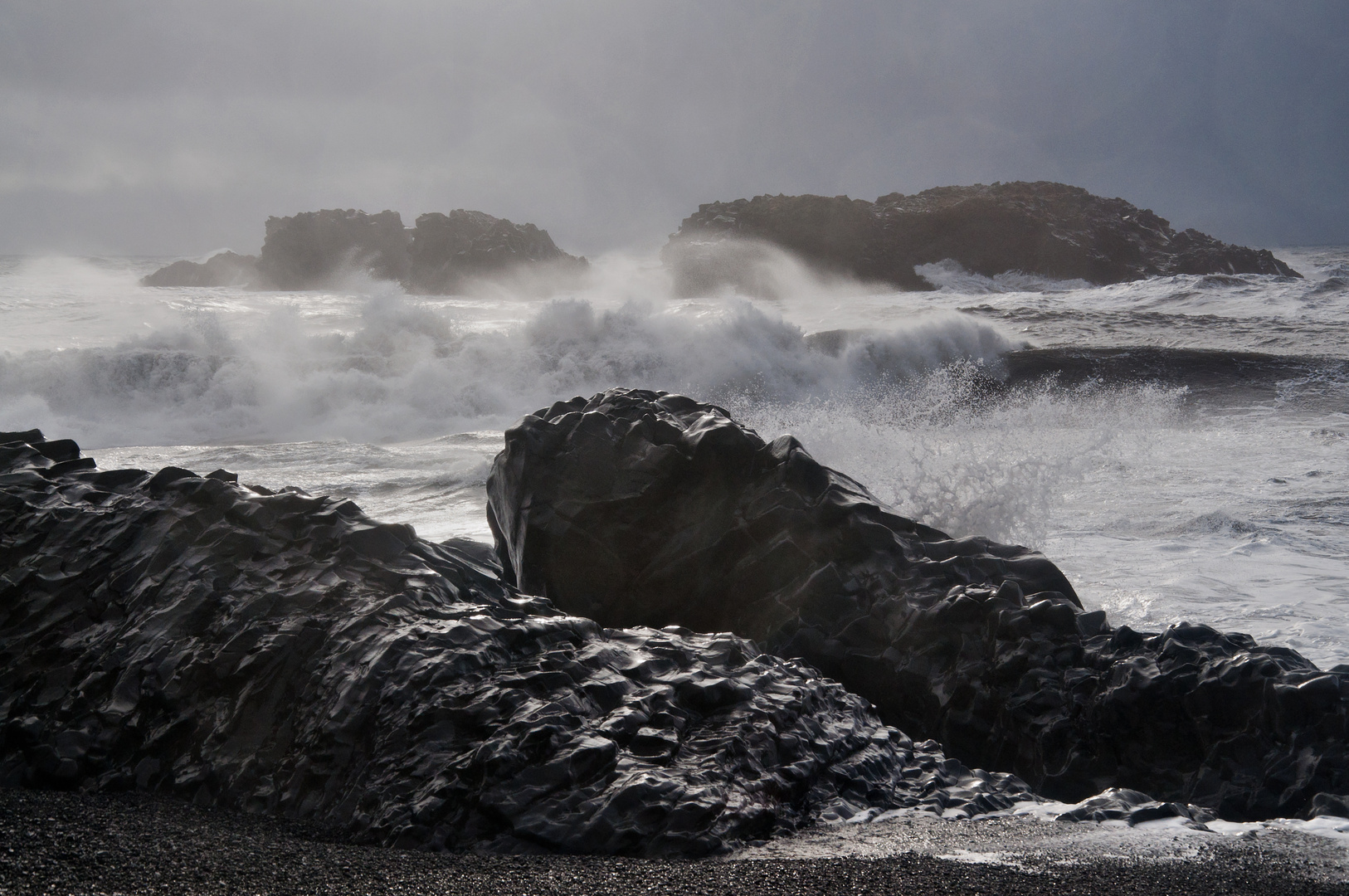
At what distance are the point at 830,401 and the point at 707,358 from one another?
2635 millimetres

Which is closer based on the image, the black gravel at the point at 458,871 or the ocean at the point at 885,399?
the black gravel at the point at 458,871

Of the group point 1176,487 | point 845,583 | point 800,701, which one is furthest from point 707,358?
point 800,701

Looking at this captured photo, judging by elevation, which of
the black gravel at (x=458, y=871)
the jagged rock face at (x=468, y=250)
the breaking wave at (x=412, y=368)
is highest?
the jagged rock face at (x=468, y=250)

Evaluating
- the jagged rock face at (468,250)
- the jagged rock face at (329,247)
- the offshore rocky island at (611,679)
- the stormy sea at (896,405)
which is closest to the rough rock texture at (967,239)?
the jagged rock face at (468,250)

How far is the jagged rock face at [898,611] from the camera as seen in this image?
2641mm

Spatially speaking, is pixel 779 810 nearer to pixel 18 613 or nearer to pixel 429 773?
pixel 429 773

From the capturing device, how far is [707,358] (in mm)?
17250

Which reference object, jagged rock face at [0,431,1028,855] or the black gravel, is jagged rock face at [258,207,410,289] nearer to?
jagged rock face at [0,431,1028,855]

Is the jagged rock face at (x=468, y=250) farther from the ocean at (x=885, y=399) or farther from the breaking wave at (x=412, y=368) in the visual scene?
the breaking wave at (x=412, y=368)

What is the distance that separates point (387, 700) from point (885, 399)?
51.3ft

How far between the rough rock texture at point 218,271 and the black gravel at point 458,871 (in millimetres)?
45580

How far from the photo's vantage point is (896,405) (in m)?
16.1

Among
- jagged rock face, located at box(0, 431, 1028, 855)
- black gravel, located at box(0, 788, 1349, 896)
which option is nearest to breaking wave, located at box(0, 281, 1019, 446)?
jagged rock face, located at box(0, 431, 1028, 855)

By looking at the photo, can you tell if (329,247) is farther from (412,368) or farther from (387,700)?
(387,700)
